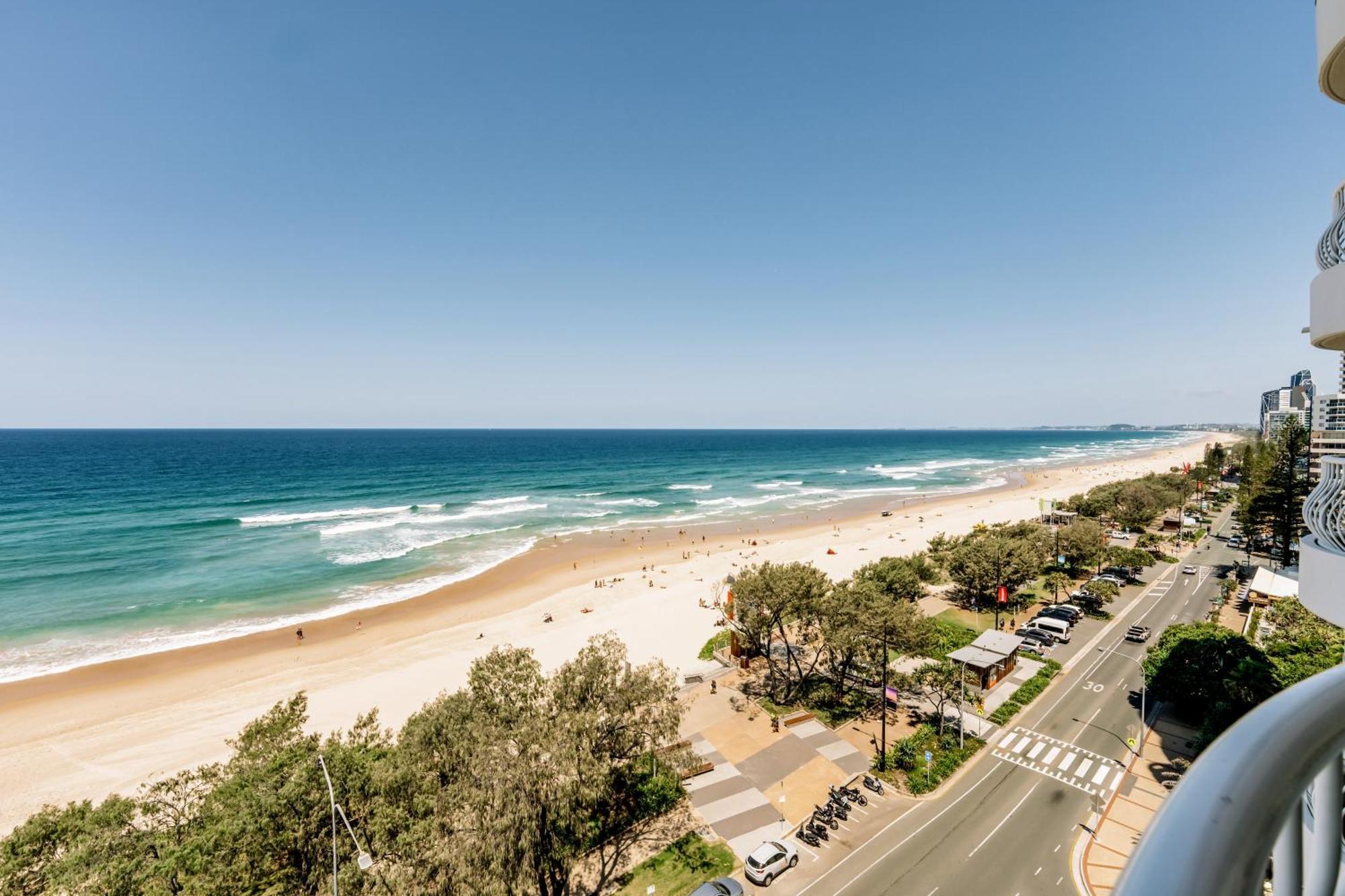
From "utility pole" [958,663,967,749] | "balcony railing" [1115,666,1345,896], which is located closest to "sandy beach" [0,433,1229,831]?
"utility pole" [958,663,967,749]

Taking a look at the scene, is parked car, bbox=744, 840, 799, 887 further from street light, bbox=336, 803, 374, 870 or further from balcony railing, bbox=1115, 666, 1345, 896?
balcony railing, bbox=1115, 666, 1345, 896

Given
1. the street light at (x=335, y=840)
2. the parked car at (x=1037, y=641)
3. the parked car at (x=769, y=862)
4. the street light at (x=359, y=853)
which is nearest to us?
the street light at (x=335, y=840)

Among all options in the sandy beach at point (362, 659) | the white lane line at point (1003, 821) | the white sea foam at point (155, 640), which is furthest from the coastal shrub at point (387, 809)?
the white sea foam at point (155, 640)

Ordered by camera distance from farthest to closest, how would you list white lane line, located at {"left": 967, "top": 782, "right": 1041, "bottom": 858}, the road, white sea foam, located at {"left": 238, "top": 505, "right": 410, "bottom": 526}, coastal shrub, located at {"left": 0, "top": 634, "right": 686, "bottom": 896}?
white sea foam, located at {"left": 238, "top": 505, "right": 410, "bottom": 526}
white lane line, located at {"left": 967, "top": 782, "right": 1041, "bottom": 858}
the road
coastal shrub, located at {"left": 0, "top": 634, "right": 686, "bottom": 896}

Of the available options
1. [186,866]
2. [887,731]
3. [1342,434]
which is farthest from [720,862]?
[1342,434]

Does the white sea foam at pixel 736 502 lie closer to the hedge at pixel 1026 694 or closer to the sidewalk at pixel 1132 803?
the hedge at pixel 1026 694

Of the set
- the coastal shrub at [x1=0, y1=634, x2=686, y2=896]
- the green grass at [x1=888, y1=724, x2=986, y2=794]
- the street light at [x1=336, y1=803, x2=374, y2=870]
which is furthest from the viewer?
the green grass at [x1=888, y1=724, x2=986, y2=794]
